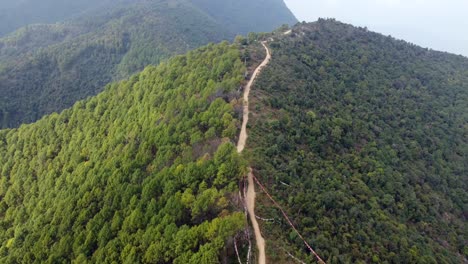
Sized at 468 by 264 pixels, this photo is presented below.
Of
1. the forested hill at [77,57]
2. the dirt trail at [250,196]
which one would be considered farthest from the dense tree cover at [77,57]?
the dirt trail at [250,196]

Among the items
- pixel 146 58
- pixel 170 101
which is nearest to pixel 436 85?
pixel 170 101

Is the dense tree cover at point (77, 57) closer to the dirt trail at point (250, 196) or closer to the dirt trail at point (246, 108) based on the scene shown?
the dirt trail at point (246, 108)

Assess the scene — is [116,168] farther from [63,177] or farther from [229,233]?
[229,233]

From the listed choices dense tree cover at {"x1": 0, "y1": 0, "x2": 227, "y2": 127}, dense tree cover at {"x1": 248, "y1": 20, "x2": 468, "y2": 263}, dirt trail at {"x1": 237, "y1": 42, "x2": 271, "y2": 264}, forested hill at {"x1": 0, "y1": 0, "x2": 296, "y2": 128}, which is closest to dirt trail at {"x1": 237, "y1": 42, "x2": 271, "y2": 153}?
dirt trail at {"x1": 237, "y1": 42, "x2": 271, "y2": 264}

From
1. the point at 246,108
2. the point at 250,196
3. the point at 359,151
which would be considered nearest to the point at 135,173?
the point at 250,196

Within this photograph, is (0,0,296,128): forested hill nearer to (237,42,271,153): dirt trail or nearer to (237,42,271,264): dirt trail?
(237,42,271,153): dirt trail
